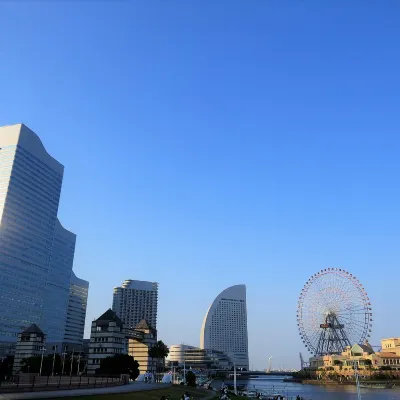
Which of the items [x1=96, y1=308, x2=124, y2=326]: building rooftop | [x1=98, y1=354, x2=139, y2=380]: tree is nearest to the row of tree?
[x1=98, y1=354, x2=139, y2=380]: tree

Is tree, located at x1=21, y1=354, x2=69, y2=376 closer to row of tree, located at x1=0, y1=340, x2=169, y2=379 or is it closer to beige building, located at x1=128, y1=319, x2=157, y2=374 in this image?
row of tree, located at x1=0, y1=340, x2=169, y2=379

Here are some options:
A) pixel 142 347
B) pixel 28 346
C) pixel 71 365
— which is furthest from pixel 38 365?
pixel 142 347

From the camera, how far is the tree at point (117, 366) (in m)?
114

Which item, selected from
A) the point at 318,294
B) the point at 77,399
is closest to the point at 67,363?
the point at 77,399

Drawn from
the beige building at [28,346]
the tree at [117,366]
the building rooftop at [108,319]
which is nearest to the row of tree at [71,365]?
the tree at [117,366]

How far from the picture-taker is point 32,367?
405ft

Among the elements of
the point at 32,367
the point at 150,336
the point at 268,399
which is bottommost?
the point at 268,399

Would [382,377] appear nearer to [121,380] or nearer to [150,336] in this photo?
[150,336]

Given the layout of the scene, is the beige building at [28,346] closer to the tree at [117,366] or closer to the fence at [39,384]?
the tree at [117,366]

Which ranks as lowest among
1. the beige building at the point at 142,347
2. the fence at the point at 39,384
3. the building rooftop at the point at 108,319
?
the fence at the point at 39,384

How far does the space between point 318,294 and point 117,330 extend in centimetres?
9966

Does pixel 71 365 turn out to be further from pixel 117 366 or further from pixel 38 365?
pixel 38 365

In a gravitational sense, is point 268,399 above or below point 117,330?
below

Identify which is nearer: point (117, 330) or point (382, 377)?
point (117, 330)
